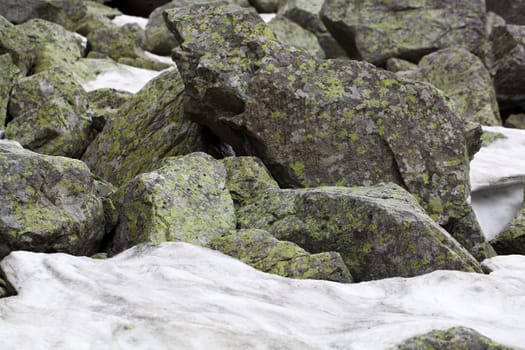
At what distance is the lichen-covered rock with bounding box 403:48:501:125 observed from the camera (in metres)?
20.0

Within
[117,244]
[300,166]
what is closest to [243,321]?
[117,244]

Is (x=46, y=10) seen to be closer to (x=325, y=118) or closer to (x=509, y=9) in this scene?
(x=325, y=118)

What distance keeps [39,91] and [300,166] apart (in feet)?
19.4

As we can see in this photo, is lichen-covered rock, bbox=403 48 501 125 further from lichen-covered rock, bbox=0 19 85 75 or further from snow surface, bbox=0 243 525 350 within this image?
snow surface, bbox=0 243 525 350

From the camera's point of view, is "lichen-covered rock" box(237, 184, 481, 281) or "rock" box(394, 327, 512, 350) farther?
"lichen-covered rock" box(237, 184, 481, 281)

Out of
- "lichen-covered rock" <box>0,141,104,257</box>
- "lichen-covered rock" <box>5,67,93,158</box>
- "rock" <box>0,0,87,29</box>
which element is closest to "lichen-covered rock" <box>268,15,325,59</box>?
"rock" <box>0,0,87,29</box>

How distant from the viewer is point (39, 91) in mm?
14016

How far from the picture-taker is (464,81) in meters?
20.7

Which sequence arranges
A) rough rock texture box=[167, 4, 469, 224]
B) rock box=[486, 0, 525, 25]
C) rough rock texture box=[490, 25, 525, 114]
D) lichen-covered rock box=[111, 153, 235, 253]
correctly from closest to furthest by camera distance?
lichen-covered rock box=[111, 153, 235, 253] → rough rock texture box=[167, 4, 469, 224] → rough rock texture box=[490, 25, 525, 114] → rock box=[486, 0, 525, 25]

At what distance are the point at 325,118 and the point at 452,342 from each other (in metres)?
6.42

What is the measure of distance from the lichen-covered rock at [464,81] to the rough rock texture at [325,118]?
8103mm

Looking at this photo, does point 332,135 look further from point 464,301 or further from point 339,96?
point 464,301

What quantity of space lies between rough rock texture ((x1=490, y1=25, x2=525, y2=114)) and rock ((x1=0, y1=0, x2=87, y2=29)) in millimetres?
16733

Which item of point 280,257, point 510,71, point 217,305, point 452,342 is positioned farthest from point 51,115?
point 510,71
